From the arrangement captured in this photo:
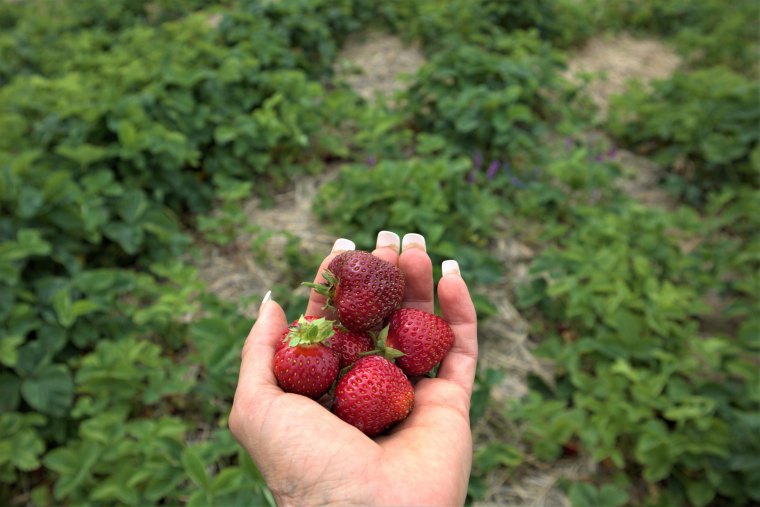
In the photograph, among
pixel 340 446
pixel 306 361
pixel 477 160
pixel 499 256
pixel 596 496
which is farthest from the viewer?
pixel 477 160

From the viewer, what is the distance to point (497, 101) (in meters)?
3.70

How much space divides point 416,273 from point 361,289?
34cm

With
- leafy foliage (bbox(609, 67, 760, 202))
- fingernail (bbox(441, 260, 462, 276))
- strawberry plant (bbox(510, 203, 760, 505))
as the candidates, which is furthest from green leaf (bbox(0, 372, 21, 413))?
leafy foliage (bbox(609, 67, 760, 202))

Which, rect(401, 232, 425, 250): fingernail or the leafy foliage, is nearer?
rect(401, 232, 425, 250): fingernail

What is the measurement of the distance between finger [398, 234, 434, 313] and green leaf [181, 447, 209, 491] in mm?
856

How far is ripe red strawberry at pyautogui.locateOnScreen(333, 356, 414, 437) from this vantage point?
1430 mm

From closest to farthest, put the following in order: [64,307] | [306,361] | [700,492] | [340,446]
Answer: [340,446], [306,361], [700,492], [64,307]

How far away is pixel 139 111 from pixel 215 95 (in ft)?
1.98

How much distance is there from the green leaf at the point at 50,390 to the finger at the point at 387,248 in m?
1.45

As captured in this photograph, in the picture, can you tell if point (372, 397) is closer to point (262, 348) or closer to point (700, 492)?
point (262, 348)

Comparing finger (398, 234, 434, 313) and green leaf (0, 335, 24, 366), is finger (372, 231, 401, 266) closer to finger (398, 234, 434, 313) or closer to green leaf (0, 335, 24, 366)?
finger (398, 234, 434, 313)

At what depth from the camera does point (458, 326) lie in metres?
1.79

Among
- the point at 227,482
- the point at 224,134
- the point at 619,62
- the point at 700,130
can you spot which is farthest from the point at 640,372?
the point at 619,62

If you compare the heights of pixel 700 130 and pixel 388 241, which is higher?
pixel 388 241
